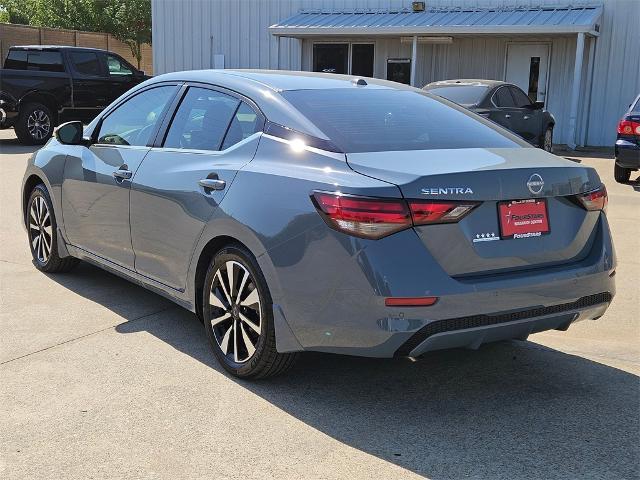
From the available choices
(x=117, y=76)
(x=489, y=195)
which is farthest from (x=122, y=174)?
→ (x=117, y=76)

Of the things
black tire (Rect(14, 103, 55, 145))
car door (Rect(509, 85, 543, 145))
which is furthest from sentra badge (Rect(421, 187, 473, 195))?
black tire (Rect(14, 103, 55, 145))

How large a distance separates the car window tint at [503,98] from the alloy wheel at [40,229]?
9002 millimetres

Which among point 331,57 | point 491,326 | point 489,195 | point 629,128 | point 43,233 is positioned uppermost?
point 331,57

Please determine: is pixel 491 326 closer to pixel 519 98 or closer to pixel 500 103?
pixel 500 103

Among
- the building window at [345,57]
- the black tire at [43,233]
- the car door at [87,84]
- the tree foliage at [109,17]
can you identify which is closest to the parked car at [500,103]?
the building window at [345,57]

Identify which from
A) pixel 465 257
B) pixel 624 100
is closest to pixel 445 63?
pixel 624 100

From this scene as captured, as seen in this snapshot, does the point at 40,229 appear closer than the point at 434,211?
No

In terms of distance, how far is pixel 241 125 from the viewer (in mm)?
4074

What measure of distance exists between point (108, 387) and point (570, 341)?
279 centimetres

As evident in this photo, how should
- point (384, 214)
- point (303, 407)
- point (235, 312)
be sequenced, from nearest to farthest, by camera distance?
point (384, 214), point (303, 407), point (235, 312)

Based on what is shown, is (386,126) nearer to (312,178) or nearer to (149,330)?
(312,178)

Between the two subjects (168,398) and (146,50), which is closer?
(168,398)

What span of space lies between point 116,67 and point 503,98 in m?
9.46

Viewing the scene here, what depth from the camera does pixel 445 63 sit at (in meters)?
20.5
